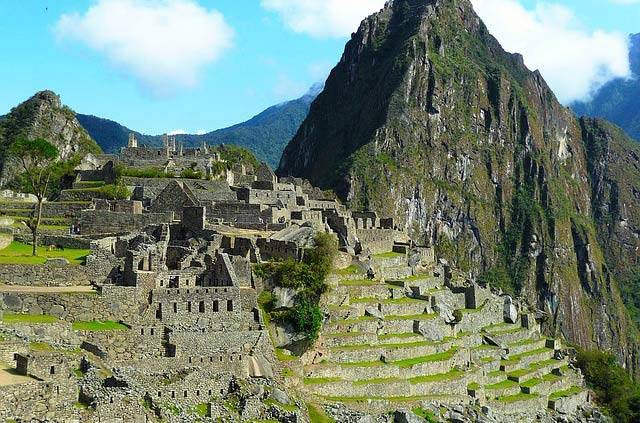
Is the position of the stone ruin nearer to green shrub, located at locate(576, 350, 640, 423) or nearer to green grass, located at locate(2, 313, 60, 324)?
green grass, located at locate(2, 313, 60, 324)

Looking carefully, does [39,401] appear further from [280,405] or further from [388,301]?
[388,301]

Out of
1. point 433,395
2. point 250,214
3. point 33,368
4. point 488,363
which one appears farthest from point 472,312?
point 33,368

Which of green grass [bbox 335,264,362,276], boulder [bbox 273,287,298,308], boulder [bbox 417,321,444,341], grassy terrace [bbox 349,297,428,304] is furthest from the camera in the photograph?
boulder [bbox 417,321,444,341]

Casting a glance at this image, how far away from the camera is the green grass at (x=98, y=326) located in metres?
30.8

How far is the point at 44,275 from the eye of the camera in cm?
3388

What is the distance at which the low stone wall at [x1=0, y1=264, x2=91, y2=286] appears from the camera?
3325 centimetres

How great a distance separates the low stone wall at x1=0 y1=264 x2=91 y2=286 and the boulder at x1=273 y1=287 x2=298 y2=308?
9.22 m

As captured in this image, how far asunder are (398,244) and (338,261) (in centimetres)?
→ 1990

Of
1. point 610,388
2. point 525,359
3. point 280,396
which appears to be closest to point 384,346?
point 280,396

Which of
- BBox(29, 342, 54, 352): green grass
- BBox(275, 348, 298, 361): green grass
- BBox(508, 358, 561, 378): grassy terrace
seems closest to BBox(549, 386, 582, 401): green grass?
BBox(508, 358, 561, 378): grassy terrace

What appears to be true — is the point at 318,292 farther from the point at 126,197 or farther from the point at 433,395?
the point at 126,197

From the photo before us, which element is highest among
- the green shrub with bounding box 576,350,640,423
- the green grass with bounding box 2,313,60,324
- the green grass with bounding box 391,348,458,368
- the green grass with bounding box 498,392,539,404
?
the green grass with bounding box 2,313,60,324

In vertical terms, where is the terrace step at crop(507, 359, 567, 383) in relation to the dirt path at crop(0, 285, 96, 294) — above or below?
below

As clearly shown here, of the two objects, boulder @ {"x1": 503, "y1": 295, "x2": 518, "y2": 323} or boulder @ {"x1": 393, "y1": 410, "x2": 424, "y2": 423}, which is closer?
boulder @ {"x1": 393, "y1": 410, "x2": 424, "y2": 423}
